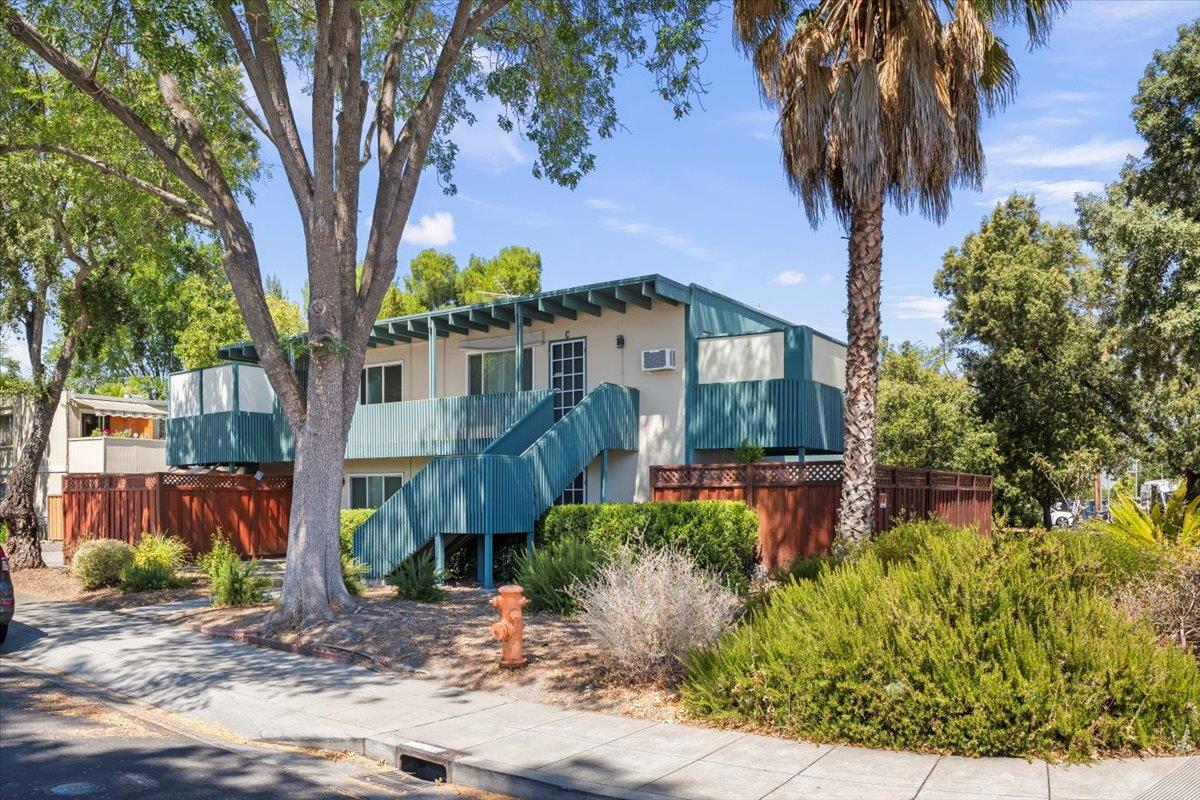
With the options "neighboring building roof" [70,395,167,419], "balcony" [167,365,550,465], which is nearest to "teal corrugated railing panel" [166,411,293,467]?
"balcony" [167,365,550,465]

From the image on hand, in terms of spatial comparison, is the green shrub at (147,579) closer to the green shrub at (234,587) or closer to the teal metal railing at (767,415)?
the green shrub at (234,587)

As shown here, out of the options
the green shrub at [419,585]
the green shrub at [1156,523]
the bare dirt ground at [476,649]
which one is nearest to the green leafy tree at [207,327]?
the green shrub at [419,585]

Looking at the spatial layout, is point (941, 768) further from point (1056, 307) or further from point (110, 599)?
point (1056, 307)

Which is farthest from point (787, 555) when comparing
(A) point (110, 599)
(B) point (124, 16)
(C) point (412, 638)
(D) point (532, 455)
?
(B) point (124, 16)

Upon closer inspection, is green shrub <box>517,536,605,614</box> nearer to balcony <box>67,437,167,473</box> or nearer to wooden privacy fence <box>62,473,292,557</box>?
wooden privacy fence <box>62,473,292,557</box>

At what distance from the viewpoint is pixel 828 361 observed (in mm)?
21156

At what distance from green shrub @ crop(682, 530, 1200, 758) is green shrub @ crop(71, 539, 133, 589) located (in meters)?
→ 13.1

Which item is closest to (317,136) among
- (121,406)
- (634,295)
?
(634,295)

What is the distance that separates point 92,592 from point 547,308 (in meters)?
10.4

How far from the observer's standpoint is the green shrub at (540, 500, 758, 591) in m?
16.5

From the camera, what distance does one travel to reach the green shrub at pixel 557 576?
13145 mm

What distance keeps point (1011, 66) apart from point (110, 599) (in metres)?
16.8

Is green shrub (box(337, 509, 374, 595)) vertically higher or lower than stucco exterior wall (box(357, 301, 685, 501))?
lower

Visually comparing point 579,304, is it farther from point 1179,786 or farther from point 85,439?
point 85,439
